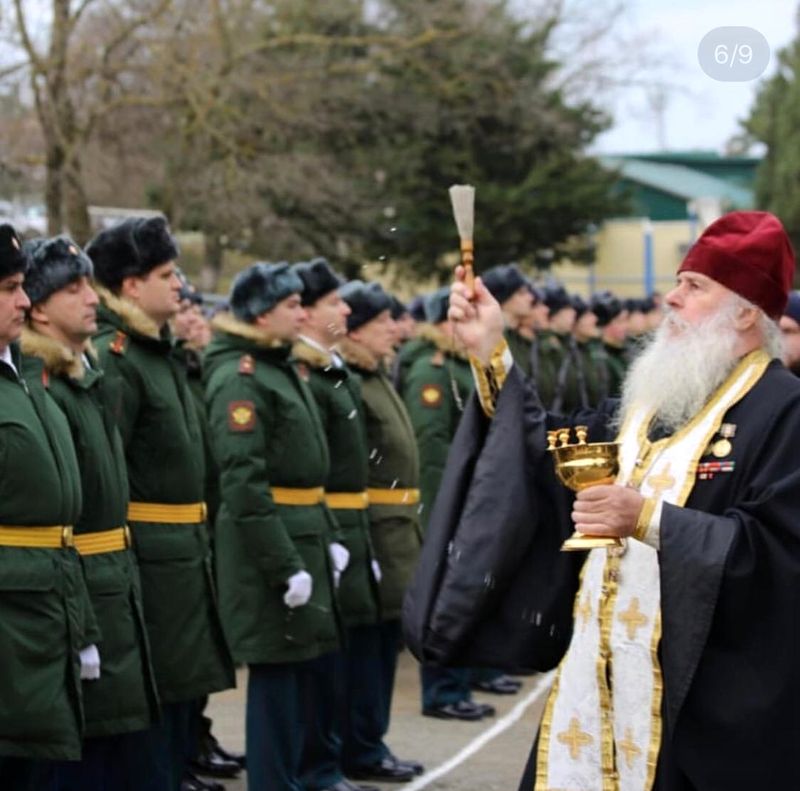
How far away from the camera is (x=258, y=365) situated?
23.9ft

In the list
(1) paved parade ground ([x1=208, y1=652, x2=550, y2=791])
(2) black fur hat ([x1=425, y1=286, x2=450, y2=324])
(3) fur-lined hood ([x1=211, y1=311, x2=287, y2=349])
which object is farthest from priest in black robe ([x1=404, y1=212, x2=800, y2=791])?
(2) black fur hat ([x1=425, y1=286, x2=450, y2=324])

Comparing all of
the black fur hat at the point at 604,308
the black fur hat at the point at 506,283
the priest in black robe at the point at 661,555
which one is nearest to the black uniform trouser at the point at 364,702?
the priest in black robe at the point at 661,555

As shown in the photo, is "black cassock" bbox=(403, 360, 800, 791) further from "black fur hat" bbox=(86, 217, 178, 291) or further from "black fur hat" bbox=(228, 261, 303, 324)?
"black fur hat" bbox=(228, 261, 303, 324)

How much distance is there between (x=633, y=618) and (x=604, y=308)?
13.5 m

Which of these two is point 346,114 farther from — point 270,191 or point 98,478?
point 98,478

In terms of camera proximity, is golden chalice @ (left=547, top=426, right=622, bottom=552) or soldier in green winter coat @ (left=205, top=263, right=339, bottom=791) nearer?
golden chalice @ (left=547, top=426, right=622, bottom=552)

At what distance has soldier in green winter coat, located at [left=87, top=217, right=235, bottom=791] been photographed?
20.9 ft

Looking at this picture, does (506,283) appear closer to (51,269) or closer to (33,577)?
(51,269)

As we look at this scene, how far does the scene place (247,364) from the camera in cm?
725

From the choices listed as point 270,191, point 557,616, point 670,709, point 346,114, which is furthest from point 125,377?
point 346,114

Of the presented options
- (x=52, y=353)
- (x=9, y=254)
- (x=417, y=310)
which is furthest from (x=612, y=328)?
(x=9, y=254)

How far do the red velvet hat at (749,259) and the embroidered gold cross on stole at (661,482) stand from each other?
55 centimetres

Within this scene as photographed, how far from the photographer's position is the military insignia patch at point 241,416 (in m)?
7.05

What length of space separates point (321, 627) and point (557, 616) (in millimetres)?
2527
